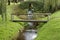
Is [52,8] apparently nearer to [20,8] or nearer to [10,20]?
[20,8]

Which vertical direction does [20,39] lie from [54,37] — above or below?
below

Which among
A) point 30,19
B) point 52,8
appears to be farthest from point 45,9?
point 30,19

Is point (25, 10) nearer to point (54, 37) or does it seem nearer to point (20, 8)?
point (20, 8)

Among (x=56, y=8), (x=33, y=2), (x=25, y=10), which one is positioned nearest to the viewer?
(x=56, y=8)

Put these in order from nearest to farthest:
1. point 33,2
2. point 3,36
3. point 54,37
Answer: point 54,37, point 3,36, point 33,2

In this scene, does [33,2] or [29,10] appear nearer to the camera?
[29,10]

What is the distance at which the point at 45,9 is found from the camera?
94.3 feet

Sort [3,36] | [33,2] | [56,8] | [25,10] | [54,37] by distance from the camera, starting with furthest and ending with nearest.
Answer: [33,2], [25,10], [56,8], [3,36], [54,37]

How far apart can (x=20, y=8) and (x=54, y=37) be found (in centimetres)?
2052

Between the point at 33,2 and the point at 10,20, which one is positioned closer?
the point at 10,20

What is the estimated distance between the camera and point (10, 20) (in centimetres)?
2048

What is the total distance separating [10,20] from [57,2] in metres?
9.06

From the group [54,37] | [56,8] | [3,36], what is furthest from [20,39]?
[56,8]

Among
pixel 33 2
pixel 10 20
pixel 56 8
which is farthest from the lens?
pixel 33 2
